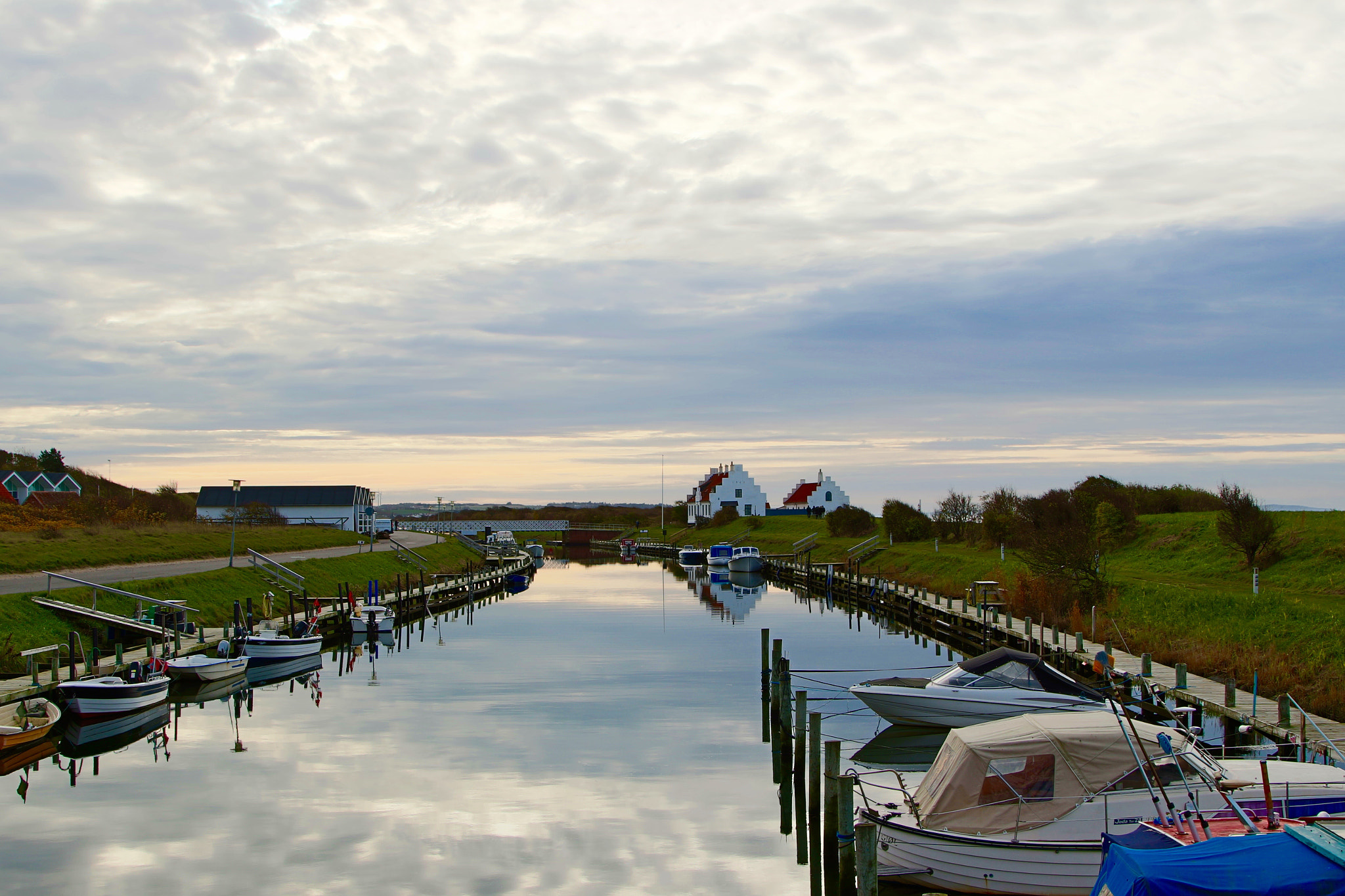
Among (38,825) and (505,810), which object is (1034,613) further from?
(38,825)

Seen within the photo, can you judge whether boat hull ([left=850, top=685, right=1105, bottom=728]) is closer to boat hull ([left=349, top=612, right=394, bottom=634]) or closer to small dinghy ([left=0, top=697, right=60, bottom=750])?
small dinghy ([left=0, top=697, right=60, bottom=750])

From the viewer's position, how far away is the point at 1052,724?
1593 centimetres

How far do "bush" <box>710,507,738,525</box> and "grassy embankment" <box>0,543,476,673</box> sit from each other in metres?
66.4

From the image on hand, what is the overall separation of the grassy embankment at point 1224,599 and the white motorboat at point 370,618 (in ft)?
94.3

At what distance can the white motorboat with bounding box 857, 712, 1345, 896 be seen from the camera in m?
14.4

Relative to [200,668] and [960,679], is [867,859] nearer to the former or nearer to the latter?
[960,679]

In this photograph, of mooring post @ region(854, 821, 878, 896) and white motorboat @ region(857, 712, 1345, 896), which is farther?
white motorboat @ region(857, 712, 1345, 896)

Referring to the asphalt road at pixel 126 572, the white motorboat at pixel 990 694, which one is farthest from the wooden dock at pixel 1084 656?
the asphalt road at pixel 126 572

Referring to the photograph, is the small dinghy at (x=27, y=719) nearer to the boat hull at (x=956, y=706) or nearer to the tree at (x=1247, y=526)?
the boat hull at (x=956, y=706)

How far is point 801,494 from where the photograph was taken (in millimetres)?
149250

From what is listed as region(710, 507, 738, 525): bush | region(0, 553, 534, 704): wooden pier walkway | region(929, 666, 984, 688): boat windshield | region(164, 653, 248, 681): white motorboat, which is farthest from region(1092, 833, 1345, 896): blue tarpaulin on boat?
region(710, 507, 738, 525): bush

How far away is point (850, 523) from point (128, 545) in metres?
65.1

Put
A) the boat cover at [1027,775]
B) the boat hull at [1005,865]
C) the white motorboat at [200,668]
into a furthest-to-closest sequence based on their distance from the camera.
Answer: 1. the white motorboat at [200,668]
2. the boat cover at [1027,775]
3. the boat hull at [1005,865]

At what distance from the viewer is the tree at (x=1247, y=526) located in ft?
139
